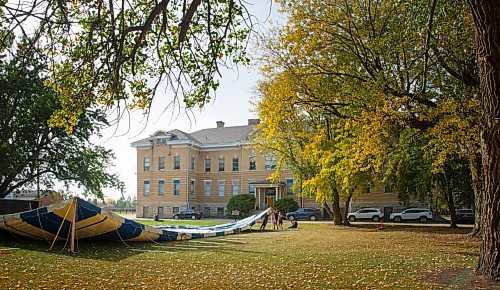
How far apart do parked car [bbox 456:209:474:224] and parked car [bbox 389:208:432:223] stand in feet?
7.79

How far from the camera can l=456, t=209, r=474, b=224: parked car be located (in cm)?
3619

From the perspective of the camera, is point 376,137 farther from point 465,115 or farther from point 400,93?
point 465,115

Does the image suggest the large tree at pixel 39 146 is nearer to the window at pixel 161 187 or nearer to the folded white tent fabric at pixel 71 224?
the folded white tent fabric at pixel 71 224

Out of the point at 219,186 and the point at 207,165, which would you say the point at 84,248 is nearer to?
the point at 219,186

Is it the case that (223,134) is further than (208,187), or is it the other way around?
(223,134)

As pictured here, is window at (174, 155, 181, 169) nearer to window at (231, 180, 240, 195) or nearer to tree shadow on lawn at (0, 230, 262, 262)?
window at (231, 180, 240, 195)

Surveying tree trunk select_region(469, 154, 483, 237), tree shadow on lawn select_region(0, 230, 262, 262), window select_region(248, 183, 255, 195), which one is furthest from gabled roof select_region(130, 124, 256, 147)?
tree shadow on lawn select_region(0, 230, 262, 262)

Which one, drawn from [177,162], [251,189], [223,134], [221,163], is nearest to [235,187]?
[251,189]

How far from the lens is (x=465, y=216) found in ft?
120

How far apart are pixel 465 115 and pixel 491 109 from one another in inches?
322

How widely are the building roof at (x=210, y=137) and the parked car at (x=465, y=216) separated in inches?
937

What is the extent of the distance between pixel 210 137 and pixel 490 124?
1930 inches

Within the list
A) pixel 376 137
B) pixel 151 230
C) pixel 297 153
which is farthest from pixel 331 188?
pixel 151 230

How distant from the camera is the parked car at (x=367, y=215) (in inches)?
1622
